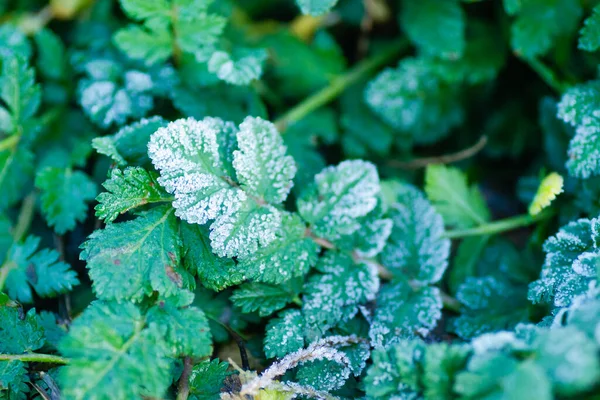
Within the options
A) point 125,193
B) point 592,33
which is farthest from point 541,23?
point 125,193

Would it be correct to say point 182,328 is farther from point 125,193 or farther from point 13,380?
point 13,380

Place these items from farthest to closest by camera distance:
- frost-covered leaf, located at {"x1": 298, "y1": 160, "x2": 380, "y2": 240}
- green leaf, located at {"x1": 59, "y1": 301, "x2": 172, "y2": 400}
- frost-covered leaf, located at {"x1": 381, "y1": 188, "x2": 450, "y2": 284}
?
frost-covered leaf, located at {"x1": 381, "y1": 188, "x2": 450, "y2": 284} < frost-covered leaf, located at {"x1": 298, "y1": 160, "x2": 380, "y2": 240} < green leaf, located at {"x1": 59, "y1": 301, "x2": 172, "y2": 400}

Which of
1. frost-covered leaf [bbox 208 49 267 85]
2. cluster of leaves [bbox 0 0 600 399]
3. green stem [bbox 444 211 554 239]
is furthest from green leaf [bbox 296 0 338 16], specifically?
green stem [bbox 444 211 554 239]

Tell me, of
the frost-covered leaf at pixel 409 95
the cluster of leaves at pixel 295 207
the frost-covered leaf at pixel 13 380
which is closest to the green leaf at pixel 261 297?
the cluster of leaves at pixel 295 207

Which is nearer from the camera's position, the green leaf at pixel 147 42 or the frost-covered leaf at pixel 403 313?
the frost-covered leaf at pixel 403 313

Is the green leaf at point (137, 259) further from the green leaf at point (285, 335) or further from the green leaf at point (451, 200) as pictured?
the green leaf at point (451, 200)

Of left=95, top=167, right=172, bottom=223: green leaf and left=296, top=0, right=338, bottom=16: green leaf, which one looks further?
left=296, top=0, right=338, bottom=16: green leaf

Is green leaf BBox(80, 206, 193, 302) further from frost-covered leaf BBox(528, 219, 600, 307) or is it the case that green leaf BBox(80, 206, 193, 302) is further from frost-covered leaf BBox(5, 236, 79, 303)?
frost-covered leaf BBox(528, 219, 600, 307)
